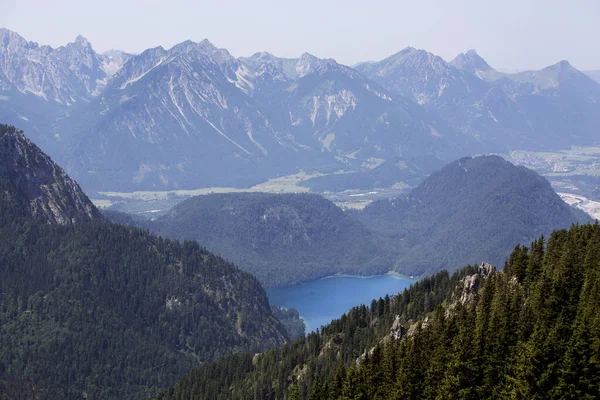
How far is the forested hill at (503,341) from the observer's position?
9938 cm

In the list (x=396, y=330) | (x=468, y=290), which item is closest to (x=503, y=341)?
(x=468, y=290)

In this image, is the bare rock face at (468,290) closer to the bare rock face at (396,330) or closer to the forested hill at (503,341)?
the forested hill at (503,341)

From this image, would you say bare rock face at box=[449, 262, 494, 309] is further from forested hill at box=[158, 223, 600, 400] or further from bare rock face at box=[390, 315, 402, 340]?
bare rock face at box=[390, 315, 402, 340]

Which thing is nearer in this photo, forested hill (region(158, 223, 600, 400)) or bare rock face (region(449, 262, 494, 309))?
forested hill (region(158, 223, 600, 400))

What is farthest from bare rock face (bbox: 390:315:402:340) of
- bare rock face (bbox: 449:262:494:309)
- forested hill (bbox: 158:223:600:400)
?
Answer: bare rock face (bbox: 449:262:494:309)

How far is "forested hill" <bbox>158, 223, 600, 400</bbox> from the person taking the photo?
326 feet

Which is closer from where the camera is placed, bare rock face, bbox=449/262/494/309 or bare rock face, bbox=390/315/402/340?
bare rock face, bbox=449/262/494/309

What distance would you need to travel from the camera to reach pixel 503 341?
372 feet

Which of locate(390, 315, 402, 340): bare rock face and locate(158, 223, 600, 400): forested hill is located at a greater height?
locate(158, 223, 600, 400): forested hill

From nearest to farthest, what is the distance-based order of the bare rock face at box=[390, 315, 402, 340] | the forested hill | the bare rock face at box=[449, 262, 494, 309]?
1. the forested hill
2. the bare rock face at box=[449, 262, 494, 309]
3. the bare rock face at box=[390, 315, 402, 340]

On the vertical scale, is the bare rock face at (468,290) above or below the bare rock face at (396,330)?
above

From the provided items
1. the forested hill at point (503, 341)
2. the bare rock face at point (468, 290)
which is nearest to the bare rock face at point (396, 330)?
the forested hill at point (503, 341)

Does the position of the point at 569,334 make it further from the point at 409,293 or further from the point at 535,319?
the point at 409,293

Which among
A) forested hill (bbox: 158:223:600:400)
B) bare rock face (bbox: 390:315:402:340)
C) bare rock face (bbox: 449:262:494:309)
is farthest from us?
bare rock face (bbox: 390:315:402:340)
